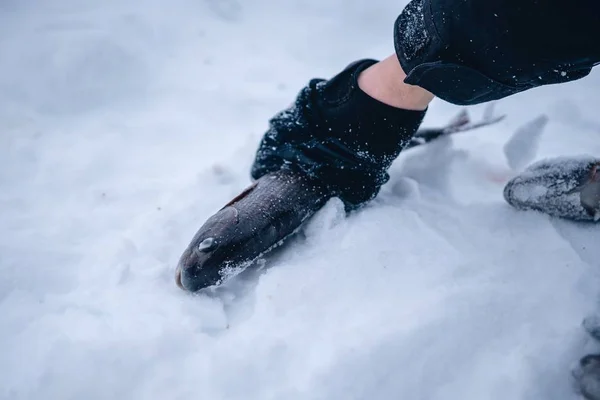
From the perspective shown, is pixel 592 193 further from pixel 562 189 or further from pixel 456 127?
pixel 456 127

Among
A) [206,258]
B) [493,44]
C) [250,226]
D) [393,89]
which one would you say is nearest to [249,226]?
[250,226]

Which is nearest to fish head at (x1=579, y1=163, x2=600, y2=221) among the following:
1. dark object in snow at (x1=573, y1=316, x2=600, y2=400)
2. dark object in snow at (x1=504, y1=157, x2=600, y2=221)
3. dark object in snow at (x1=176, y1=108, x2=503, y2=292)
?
dark object in snow at (x1=504, y1=157, x2=600, y2=221)

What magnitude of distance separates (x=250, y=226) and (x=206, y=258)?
0.11 m

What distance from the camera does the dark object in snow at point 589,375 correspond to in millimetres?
619

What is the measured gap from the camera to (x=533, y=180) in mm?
928

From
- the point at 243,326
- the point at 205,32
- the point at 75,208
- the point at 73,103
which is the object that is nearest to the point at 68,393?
the point at 243,326

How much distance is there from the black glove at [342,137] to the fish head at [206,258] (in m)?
0.26

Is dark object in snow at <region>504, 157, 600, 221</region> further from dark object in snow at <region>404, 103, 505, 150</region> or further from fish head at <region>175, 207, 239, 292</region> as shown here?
fish head at <region>175, 207, 239, 292</region>

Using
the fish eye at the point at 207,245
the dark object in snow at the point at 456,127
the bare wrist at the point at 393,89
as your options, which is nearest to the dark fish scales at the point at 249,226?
the fish eye at the point at 207,245

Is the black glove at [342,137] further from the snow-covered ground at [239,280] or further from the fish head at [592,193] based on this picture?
the fish head at [592,193]

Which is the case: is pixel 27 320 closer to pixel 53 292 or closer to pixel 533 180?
pixel 53 292

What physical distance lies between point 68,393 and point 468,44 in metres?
0.89

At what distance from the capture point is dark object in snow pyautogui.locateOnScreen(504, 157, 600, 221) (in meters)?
0.85

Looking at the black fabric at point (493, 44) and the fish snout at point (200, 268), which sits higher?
the black fabric at point (493, 44)
